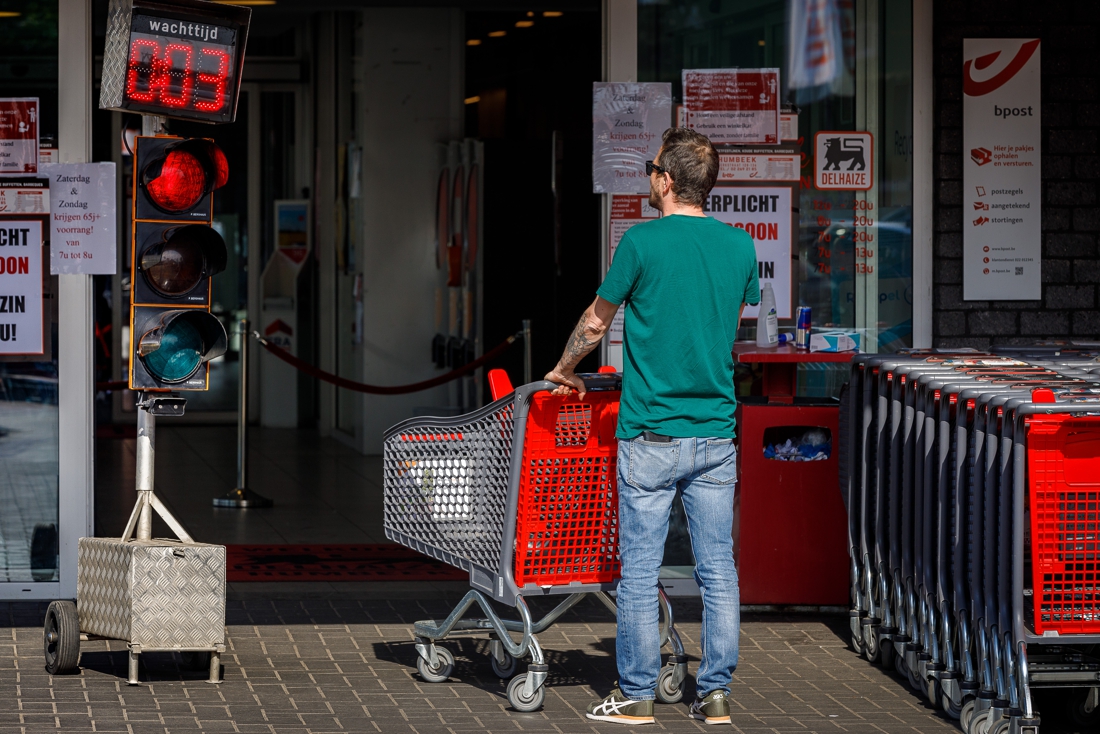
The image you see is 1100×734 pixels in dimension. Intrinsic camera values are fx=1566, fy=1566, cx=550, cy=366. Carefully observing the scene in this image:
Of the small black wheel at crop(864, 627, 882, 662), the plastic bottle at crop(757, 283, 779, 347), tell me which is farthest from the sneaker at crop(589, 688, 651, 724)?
the plastic bottle at crop(757, 283, 779, 347)

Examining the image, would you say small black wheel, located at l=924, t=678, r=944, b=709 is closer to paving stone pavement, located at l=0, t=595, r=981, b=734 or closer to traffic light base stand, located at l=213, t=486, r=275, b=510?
paving stone pavement, located at l=0, t=595, r=981, b=734

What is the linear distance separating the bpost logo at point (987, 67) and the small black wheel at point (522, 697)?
380 cm

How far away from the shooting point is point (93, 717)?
5.27m

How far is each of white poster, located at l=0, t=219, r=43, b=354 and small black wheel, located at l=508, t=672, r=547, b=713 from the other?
3.03 m

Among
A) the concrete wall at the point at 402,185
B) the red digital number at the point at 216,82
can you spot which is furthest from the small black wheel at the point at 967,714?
the concrete wall at the point at 402,185

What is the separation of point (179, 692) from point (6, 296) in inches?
92.3

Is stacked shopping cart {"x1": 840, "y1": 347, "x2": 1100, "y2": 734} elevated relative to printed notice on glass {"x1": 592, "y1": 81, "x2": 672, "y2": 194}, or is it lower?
lower

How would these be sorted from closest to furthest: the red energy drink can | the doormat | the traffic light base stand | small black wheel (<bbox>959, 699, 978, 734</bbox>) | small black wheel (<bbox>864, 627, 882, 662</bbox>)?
small black wheel (<bbox>959, 699, 978, 734</bbox>)
small black wheel (<bbox>864, 627, 882, 662</bbox>)
the red energy drink can
the doormat
the traffic light base stand

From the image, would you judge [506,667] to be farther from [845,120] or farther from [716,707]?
[845,120]

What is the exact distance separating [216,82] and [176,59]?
161 millimetres

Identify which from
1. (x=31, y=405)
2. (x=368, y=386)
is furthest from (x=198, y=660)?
(x=368, y=386)

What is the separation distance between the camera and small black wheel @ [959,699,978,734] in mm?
5086

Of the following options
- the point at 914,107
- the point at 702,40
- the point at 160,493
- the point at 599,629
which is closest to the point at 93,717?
the point at 599,629

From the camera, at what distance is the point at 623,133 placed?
7.32m
